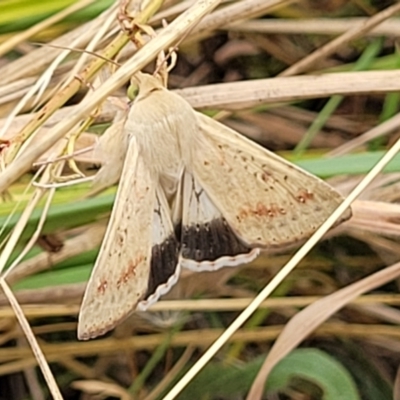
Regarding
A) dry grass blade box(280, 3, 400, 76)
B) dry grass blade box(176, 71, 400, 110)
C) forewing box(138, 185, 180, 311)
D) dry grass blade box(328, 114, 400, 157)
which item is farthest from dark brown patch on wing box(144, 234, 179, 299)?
dry grass blade box(280, 3, 400, 76)

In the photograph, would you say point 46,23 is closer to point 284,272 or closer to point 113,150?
point 113,150

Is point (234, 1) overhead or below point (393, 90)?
overhead

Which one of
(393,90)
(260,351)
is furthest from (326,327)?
A: (393,90)

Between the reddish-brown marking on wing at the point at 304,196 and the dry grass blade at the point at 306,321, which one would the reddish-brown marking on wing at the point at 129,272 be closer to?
the reddish-brown marking on wing at the point at 304,196

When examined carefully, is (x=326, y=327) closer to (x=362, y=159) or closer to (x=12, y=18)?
(x=362, y=159)

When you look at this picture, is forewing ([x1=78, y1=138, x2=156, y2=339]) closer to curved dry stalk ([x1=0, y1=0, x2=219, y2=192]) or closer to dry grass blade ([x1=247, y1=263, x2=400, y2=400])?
curved dry stalk ([x1=0, y1=0, x2=219, y2=192])

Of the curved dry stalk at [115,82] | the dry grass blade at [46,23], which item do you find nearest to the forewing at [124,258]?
the curved dry stalk at [115,82]

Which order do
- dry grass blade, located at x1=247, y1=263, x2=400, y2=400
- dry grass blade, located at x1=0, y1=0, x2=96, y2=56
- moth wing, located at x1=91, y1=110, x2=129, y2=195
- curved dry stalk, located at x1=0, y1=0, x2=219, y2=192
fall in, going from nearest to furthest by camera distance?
1. curved dry stalk, located at x1=0, y1=0, x2=219, y2=192
2. moth wing, located at x1=91, y1=110, x2=129, y2=195
3. dry grass blade, located at x1=247, y1=263, x2=400, y2=400
4. dry grass blade, located at x1=0, y1=0, x2=96, y2=56
